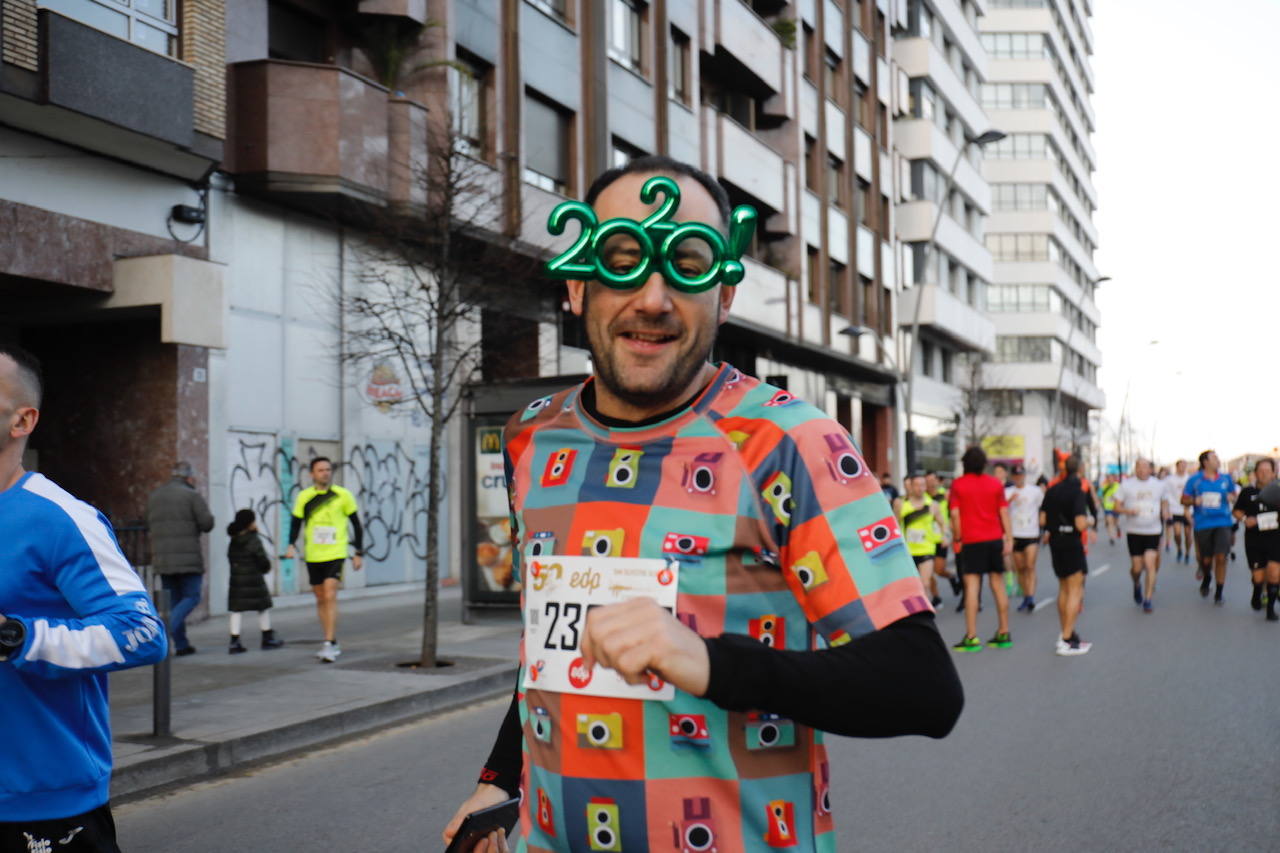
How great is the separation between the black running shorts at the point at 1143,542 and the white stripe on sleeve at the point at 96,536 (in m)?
14.9

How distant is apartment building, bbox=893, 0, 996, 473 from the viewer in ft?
149

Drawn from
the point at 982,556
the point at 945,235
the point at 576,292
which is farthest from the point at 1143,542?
the point at 945,235

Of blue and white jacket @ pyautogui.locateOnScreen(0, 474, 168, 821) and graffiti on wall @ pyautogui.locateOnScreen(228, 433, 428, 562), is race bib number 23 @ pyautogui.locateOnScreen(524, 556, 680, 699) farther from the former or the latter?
graffiti on wall @ pyautogui.locateOnScreen(228, 433, 428, 562)

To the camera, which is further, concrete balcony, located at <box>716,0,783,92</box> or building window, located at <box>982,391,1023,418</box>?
building window, located at <box>982,391,1023,418</box>

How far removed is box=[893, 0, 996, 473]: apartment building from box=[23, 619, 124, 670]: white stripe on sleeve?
1563 inches

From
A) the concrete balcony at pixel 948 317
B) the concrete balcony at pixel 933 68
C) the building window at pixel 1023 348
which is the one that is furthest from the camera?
the building window at pixel 1023 348

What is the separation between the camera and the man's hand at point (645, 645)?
1517 millimetres

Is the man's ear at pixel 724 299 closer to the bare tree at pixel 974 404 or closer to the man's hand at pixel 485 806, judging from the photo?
the man's hand at pixel 485 806

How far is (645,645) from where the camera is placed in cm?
152

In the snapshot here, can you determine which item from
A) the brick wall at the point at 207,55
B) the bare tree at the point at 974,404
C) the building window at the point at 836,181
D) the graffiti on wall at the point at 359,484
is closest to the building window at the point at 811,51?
the building window at the point at 836,181

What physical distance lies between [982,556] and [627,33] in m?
15.3

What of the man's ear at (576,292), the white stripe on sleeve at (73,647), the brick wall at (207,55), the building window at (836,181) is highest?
the building window at (836,181)

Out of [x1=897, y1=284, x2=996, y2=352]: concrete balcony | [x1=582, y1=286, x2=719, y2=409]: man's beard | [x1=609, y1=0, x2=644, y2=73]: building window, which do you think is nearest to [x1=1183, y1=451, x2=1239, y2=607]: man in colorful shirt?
[x1=609, y1=0, x2=644, y2=73]: building window

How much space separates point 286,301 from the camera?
1677 cm
